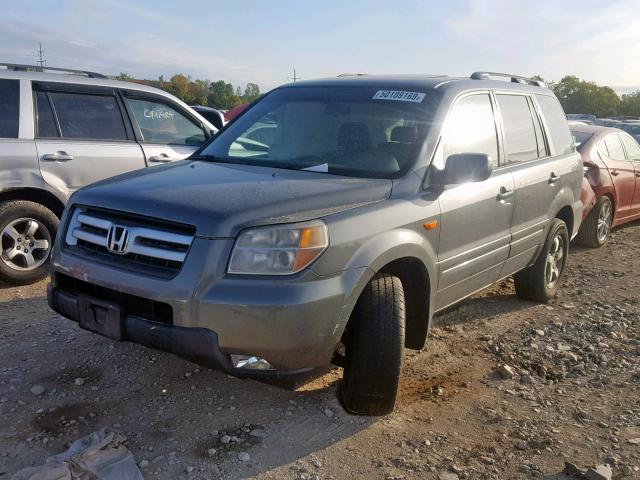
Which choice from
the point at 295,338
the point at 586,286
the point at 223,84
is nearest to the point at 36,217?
the point at 295,338

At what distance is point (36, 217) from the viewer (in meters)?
5.47

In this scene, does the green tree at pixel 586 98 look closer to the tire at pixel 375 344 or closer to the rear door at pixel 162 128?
the rear door at pixel 162 128

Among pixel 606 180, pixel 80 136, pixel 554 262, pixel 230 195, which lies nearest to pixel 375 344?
pixel 230 195

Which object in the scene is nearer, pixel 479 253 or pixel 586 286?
pixel 479 253

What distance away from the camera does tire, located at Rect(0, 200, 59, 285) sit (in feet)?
17.5

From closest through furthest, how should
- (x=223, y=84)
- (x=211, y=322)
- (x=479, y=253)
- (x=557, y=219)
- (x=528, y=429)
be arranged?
(x=211, y=322) < (x=528, y=429) < (x=479, y=253) < (x=557, y=219) < (x=223, y=84)

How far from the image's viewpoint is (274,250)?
283cm

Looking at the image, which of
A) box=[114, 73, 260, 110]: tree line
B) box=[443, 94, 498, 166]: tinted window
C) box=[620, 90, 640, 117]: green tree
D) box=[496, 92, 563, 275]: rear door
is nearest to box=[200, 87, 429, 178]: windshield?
box=[443, 94, 498, 166]: tinted window

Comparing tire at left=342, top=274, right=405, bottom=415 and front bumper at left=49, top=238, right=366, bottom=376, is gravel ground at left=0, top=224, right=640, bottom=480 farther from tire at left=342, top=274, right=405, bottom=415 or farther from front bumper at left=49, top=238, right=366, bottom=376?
front bumper at left=49, top=238, right=366, bottom=376

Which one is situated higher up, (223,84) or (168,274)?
(223,84)

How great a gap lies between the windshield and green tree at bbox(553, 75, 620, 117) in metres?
52.0

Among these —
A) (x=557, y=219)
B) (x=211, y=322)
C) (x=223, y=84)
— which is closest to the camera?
(x=211, y=322)

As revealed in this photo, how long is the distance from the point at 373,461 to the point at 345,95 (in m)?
2.31

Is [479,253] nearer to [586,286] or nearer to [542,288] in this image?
[542,288]
